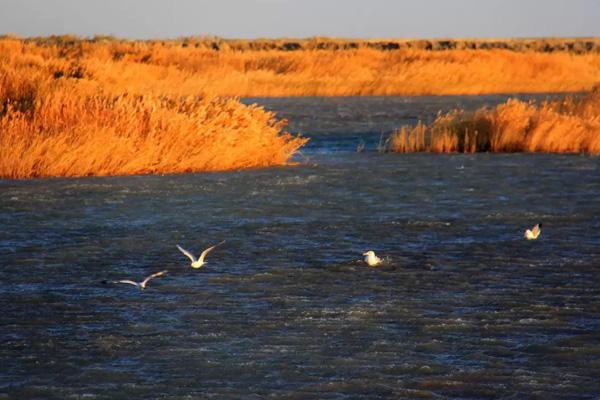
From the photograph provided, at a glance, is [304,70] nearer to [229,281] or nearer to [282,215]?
[282,215]

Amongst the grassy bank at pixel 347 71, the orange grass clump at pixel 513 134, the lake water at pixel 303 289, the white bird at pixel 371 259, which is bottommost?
the lake water at pixel 303 289

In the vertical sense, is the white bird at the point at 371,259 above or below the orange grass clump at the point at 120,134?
below

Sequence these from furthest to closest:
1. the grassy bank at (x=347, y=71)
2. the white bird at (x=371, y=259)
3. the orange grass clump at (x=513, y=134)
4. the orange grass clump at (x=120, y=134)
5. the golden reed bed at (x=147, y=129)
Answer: the grassy bank at (x=347, y=71) < the orange grass clump at (x=513, y=134) < the golden reed bed at (x=147, y=129) < the orange grass clump at (x=120, y=134) < the white bird at (x=371, y=259)

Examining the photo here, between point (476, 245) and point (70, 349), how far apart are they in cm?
531

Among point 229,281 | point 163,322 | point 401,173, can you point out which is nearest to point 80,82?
point 401,173

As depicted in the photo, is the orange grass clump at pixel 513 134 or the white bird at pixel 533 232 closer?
the white bird at pixel 533 232

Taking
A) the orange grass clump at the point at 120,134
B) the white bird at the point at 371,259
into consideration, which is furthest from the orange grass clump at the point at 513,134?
the white bird at the point at 371,259

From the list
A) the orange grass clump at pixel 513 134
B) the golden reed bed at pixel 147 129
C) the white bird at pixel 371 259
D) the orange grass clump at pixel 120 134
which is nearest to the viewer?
the white bird at pixel 371 259

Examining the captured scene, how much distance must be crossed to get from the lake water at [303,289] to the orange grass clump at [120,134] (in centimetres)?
56

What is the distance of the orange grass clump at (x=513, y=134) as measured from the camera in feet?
72.2

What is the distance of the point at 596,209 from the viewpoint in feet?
48.5

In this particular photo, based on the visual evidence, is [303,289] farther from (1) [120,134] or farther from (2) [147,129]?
(2) [147,129]

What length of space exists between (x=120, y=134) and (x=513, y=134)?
7.37m

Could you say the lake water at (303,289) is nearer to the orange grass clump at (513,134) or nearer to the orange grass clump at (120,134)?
the orange grass clump at (120,134)
